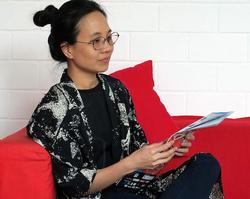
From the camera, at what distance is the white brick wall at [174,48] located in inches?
80.3

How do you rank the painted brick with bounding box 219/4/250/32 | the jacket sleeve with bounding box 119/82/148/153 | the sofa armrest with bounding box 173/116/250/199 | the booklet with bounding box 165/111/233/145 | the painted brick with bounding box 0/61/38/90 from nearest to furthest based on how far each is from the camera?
the booklet with bounding box 165/111/233/145
the jacket sleeve with bounding box 119/82/148/153
the sofa armrest with bounding box 173/116/250/199
the painted brick with bounding box 219/4/250/32
the painted brick with bounding box 0/61/38/90

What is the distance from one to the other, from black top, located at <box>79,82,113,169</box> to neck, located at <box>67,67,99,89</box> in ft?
0.08

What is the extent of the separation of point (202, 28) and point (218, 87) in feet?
0.90

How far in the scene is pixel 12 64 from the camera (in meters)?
2.14

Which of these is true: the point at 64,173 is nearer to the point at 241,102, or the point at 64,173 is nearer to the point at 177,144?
the point at 177,144

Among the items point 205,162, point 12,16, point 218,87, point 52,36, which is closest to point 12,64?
point 12,16

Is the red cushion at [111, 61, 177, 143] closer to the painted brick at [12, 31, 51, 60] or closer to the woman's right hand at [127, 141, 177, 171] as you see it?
the woman's right hand at [127, 141, 177, 171]

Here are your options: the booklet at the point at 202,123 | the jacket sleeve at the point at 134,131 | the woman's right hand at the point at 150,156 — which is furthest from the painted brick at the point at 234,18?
the woman's right hand at the point at 150,156

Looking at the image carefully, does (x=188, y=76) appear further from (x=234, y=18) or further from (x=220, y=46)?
(x=234, y=18)

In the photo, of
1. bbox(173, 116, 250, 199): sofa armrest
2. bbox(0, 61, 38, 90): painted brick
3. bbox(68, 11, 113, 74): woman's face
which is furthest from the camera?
bbox(0, 61, 38, 90): painted brick

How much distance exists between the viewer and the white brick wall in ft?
6.69

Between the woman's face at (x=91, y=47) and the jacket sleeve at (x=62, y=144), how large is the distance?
16 cm

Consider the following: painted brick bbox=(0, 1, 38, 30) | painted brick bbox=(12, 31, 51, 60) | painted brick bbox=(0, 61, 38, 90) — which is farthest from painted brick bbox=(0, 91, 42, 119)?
painted brick bbox=(0, 1, 38, 30)

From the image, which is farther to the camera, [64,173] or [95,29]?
[95,29]
